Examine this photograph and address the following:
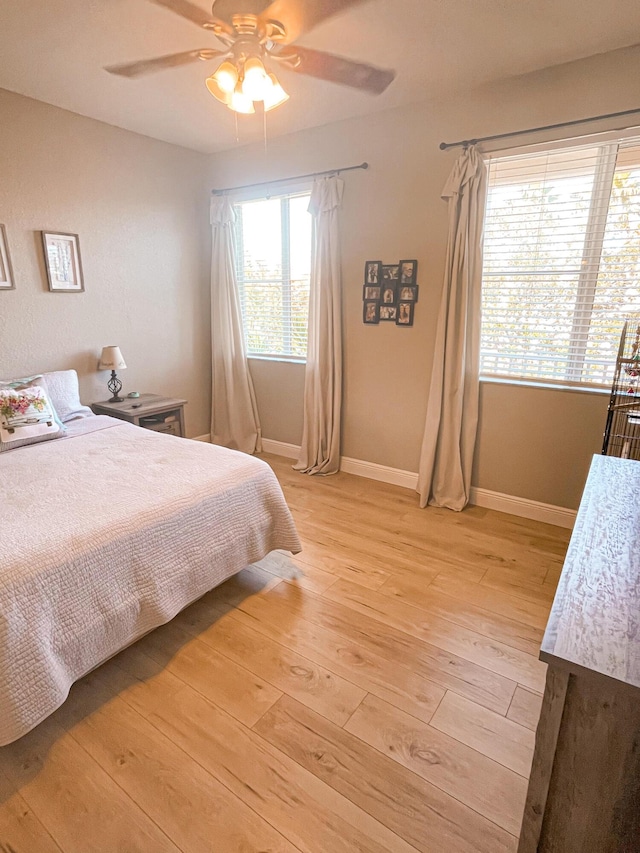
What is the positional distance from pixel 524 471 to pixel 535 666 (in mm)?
1420

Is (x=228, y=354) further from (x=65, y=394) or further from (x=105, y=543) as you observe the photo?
(x=105, y=543)

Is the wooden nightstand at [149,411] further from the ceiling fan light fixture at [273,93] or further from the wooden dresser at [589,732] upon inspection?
the wooden dresser at [589,732]

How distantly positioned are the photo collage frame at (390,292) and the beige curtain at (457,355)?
0.93 ft

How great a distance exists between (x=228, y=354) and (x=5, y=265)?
176 centimetres

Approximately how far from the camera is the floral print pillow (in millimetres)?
2426

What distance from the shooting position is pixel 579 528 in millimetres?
1209

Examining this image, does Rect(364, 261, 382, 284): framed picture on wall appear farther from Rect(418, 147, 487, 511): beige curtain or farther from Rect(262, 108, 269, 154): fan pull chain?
Rect(262, 108, 269, 154): fan pull chain

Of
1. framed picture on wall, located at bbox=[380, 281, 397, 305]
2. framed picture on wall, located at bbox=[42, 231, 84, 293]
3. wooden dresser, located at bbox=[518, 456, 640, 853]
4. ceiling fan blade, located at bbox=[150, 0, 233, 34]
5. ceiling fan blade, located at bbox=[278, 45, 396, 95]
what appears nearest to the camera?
wooden dresser, located at bbox=[518, 456, 640, 853]

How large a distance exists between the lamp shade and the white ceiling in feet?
5.23

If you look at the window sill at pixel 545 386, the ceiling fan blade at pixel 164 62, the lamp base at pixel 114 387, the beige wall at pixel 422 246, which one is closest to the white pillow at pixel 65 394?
the lamp base at pixel 114 387

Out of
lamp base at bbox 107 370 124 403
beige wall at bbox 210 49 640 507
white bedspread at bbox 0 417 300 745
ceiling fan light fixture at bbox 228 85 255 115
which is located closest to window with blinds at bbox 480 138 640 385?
beige wall at bbox 210 49 640 507

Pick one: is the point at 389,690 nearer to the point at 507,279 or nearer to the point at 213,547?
the point at 213,547

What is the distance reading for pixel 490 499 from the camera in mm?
3068

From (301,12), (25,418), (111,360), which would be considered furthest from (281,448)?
(301,12)
